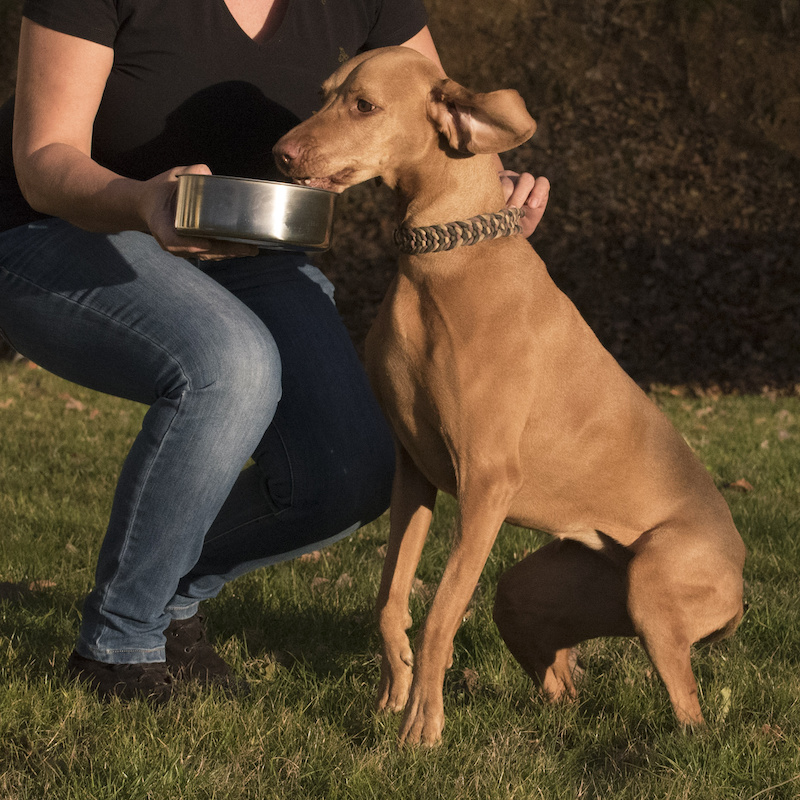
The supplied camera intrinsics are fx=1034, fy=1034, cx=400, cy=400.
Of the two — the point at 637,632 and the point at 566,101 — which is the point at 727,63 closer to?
the point at 566,101

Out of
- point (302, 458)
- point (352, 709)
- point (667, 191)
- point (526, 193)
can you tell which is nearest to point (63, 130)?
point (302, 458)

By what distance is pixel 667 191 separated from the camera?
8.71 metres

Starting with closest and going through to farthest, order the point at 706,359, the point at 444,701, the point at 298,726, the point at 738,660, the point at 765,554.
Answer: the point at 298,726 < the point at 444,701 < the point at 738,660 < the point at 765,554 < the point at 706,359

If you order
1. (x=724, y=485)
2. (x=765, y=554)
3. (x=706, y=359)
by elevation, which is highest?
(x=765, y=554)

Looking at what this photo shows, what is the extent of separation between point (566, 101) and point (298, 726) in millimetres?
7267

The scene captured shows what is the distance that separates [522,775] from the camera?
246 centimetres

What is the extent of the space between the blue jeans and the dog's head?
0.47m

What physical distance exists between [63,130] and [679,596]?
6.77ft

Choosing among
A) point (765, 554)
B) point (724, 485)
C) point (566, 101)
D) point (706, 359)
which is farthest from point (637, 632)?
point (566, 101)

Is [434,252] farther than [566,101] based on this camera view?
No

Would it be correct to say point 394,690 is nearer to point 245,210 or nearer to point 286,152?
point 245,210

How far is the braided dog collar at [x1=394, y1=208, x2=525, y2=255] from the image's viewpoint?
8.95ft

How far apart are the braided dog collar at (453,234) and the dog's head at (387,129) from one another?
0.17 metres

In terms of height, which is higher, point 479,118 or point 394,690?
point 479,118
